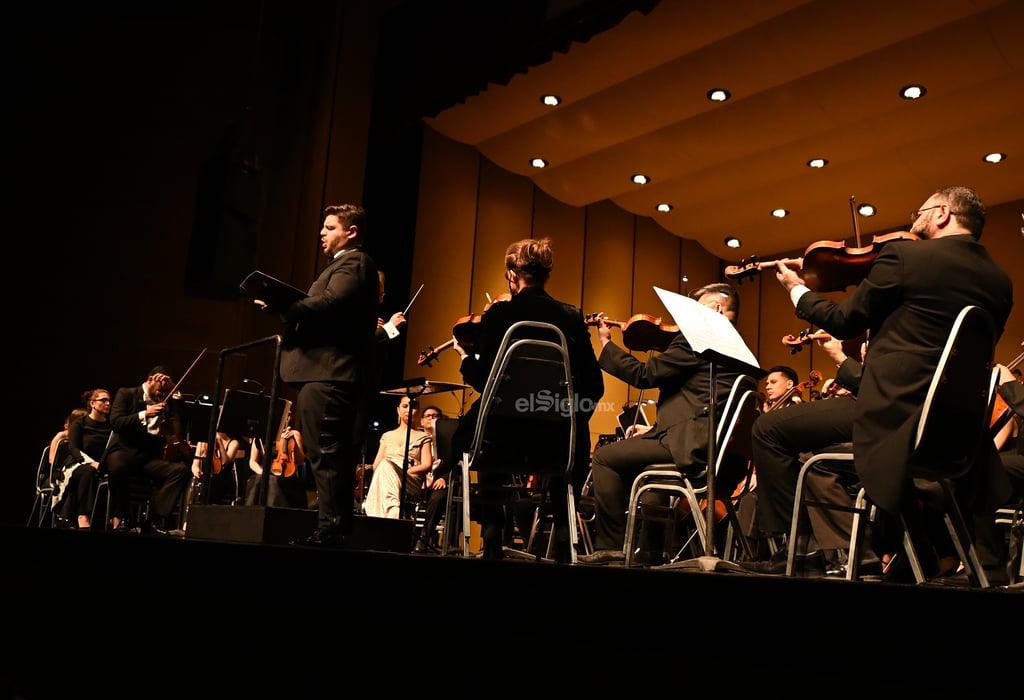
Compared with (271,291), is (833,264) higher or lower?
higher

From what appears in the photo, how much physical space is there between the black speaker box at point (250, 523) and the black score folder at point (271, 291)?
2.53ft

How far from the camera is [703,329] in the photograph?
2674mm

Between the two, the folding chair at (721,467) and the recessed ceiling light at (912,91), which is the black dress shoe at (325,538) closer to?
the folding chair at (721,467)

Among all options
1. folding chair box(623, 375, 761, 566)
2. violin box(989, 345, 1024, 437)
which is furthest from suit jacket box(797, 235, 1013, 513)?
violin box(989, 345, 1024, 437)

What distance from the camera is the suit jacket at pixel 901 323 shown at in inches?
83.3

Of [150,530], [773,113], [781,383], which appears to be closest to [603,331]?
[781,383]

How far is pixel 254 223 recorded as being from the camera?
835 cm

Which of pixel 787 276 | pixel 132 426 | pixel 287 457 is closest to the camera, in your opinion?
pixel 787 276

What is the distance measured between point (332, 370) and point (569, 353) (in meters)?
0.94

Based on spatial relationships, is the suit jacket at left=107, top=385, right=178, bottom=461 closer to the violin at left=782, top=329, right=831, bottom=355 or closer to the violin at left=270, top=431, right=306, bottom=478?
the violin at left=270, top=431, right=306, bottom=478

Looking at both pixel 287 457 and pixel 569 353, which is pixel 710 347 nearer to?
pixel 569 353

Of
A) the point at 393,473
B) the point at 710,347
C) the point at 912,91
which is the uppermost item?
the point at 912,91

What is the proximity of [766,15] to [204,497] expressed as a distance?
17.7 feet

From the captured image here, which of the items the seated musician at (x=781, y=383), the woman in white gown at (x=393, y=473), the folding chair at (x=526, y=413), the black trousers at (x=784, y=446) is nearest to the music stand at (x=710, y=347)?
the black trousers at (x=784, y=446)
